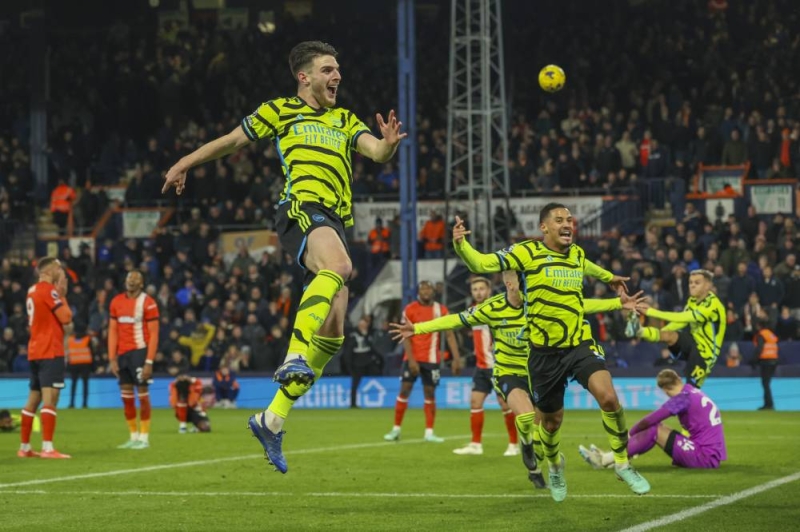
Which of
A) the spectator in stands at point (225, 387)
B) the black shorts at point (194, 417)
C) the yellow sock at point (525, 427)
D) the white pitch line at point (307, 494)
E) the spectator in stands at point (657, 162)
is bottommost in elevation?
the spectator in stands at point (225, 387)

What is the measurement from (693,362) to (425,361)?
17.1 feet

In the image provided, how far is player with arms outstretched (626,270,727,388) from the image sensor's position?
16.1 metres

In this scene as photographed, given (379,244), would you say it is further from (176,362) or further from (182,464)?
(182,464)

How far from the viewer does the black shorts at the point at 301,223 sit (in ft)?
30.0

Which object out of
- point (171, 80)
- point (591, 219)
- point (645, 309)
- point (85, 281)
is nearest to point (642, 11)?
point (591, 219)

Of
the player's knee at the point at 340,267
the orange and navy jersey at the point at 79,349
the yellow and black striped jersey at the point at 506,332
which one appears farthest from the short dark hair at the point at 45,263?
the orange and navy jersey at the point at 79,349

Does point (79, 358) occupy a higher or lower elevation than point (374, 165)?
lower

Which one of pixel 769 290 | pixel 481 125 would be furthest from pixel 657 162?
pixel 769 290

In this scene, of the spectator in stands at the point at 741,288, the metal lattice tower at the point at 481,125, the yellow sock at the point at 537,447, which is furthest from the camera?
the metal lattice tower at the point at 481,125

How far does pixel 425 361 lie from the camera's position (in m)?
20.6

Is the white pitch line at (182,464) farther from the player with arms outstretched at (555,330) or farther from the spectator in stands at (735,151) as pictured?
the spectator in stands at (735,151)

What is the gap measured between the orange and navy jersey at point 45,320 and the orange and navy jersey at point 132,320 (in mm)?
1690

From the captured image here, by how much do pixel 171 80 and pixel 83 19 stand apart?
337 inches

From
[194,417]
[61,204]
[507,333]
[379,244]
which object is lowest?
[194,417]
